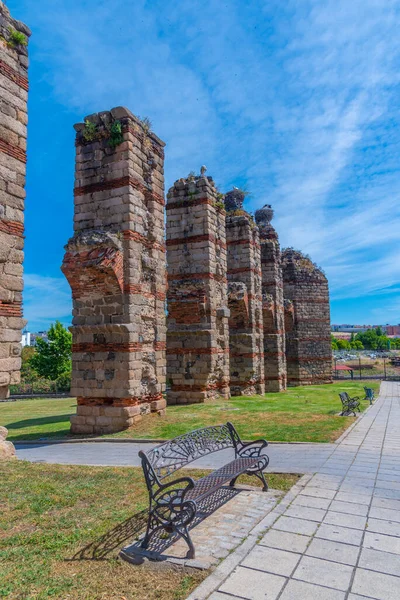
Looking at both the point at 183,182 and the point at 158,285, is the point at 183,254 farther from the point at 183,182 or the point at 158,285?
the point at 158,285

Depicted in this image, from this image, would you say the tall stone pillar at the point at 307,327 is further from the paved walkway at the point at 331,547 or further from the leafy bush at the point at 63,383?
the paved walkway at the point at 331,547

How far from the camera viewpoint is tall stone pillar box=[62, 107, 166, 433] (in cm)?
1070

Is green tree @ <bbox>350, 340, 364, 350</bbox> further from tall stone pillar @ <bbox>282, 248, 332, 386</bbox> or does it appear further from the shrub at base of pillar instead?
the shrub at base of pillar

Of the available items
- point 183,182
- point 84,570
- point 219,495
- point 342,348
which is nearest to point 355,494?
point 219,495

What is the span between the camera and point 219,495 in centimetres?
534

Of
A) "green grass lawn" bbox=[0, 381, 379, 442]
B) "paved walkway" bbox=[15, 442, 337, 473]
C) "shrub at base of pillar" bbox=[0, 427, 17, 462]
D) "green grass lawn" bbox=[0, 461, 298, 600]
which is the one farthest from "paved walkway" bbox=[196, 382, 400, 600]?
"shrub at base of pillar" bbox=[0, 427, 17, 462]

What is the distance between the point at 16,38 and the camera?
24.1 feet

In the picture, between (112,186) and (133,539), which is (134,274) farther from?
(133,539)

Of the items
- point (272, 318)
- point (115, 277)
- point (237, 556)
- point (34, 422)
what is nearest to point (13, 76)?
point (115, 277)

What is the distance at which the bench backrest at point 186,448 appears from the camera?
15.1ft

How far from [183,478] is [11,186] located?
18.3ft

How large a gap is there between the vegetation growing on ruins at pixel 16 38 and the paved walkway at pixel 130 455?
24.3ft

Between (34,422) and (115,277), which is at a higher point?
(115,277)

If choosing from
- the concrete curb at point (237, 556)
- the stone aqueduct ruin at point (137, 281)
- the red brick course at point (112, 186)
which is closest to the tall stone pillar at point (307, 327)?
the stone aqueduct ruin at point (137, 281)
